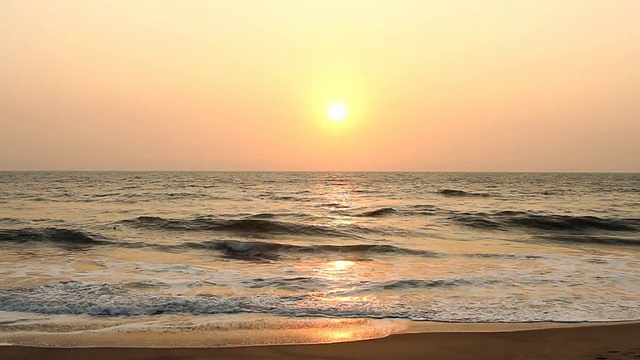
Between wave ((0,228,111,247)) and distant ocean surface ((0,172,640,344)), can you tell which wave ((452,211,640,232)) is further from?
wave ((0,228,111,247))

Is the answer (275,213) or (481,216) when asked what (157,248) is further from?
(481,216)

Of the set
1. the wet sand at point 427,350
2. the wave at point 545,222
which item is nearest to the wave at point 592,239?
the wave at point 545,222

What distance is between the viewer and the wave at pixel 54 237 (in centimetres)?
1656

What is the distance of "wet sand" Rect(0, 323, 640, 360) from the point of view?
585 cm

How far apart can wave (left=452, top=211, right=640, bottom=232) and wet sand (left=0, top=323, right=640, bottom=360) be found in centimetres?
1652

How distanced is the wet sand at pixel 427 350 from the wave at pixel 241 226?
12.6 m

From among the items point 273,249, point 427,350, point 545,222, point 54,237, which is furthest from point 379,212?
point 427,350

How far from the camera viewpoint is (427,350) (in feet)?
20.2

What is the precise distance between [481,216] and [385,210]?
5.60 meters

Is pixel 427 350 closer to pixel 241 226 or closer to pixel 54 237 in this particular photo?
pixel 54 237

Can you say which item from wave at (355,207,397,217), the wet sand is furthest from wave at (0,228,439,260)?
wave at (355,207,397,217)

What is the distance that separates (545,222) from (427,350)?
20.4 m

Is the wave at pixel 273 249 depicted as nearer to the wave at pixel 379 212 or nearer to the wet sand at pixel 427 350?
the wet sand at pixel 427 350

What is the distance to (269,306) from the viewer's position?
8.32 metres
